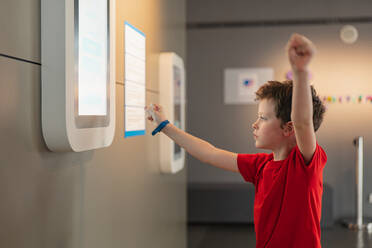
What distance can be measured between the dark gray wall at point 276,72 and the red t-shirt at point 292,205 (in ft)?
15.1

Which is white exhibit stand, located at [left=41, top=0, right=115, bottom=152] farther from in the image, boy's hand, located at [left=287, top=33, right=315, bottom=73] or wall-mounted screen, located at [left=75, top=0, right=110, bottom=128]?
boy's hand, located at [left=287, top=33, right=315, bottom=73]

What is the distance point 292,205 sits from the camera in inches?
56.2

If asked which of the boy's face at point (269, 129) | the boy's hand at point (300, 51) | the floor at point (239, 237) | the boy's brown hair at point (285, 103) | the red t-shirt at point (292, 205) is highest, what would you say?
the boy's hand at point (300, 51)

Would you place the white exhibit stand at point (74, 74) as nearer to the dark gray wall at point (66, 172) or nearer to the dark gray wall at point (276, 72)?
the dark gray wall at point (66, 172)

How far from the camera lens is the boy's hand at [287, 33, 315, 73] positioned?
1086 mm

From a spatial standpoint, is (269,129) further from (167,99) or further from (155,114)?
(167,99)

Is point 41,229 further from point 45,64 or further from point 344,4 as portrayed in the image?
point 344,4

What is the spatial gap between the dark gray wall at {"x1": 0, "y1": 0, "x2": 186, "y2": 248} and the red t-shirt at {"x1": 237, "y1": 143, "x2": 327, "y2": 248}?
0.62 m

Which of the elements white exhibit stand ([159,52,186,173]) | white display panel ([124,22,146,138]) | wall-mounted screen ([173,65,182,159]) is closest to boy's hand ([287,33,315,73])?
white display panel ([124,22,146,138])

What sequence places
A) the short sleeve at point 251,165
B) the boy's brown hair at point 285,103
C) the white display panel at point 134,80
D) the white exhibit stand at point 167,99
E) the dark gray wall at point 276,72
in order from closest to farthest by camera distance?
the boy's brown hair at point 285,103, the short sleeve at point 251,165, the white display panel at point 134,80, the white exhibit stand at point 167,99, the dark gray wall at point 276,72

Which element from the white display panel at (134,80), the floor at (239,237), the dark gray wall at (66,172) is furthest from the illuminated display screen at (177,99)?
the floor at (239,237)

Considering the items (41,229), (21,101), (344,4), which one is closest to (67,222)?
(41,229)

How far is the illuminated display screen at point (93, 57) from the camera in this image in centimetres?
135

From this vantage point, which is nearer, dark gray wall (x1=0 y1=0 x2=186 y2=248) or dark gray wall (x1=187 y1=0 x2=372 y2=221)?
dark gray wall (x1=0 y1=0 x2=186 y2=248)
